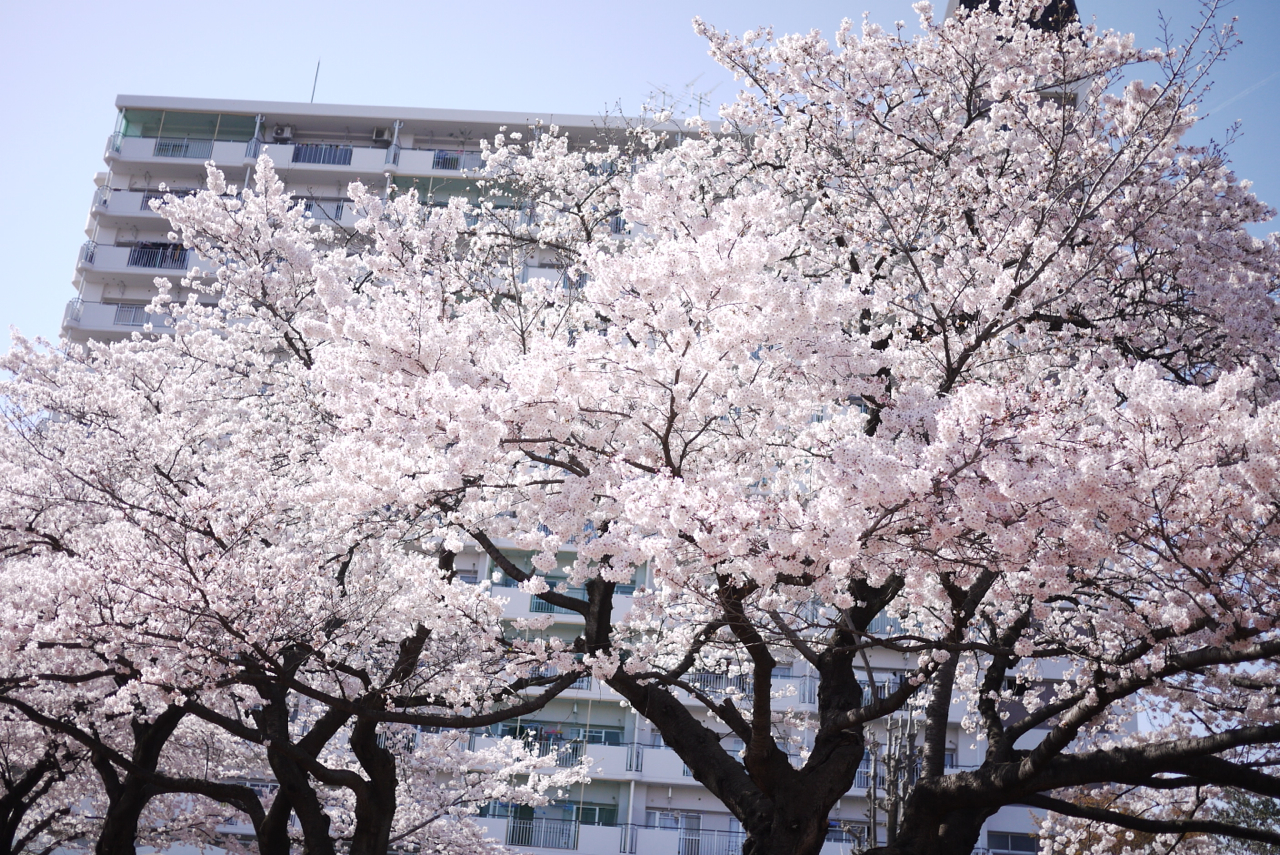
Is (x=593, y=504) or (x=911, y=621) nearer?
(x=593, y=504)

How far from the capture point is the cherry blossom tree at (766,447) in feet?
17.1

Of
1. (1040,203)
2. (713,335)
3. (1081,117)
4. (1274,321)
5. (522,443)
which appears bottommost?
(522,443)

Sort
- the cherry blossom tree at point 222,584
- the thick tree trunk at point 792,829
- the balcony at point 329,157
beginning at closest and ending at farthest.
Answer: the thick tree trunk at point 792,829, the cherry blossom tree at point 222,584, the balcony at point 329,157

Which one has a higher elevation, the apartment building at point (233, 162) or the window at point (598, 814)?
the apartment building at point (233, 162)

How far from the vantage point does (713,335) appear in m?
5.59

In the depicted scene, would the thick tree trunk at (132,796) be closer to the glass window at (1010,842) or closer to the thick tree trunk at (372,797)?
the thick tree trunk at (372,797)

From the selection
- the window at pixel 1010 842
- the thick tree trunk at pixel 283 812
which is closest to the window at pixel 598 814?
the window at pixel 1010 842

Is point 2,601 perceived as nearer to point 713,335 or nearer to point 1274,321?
point 713,335

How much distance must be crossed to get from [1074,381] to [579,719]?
20564 mm

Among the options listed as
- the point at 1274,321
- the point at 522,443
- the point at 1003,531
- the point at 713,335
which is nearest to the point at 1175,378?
the point at 1274,321

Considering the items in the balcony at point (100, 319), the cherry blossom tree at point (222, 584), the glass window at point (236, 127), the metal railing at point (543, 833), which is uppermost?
the glass window at point (236, 127)

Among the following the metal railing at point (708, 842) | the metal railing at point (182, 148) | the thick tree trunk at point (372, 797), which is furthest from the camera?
the metal railing at point (182, 148)

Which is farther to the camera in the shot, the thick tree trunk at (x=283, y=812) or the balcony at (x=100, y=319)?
the balcony at (x=100, y=319)

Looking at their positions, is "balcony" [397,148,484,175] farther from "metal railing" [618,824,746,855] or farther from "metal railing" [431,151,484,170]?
"metal railing" [618,824,746,855]
